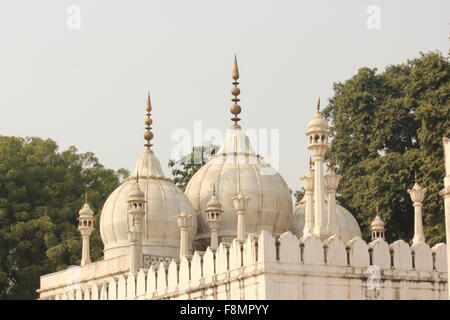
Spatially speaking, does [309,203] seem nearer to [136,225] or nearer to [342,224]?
[136,225]

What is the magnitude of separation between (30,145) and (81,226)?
12846 mm

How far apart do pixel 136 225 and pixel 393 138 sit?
17.1 meters

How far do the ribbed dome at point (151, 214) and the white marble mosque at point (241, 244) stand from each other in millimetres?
30

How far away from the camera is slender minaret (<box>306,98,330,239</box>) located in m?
32.4

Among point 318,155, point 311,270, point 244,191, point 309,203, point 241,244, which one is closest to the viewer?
point 311,270

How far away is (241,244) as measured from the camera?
100 feet

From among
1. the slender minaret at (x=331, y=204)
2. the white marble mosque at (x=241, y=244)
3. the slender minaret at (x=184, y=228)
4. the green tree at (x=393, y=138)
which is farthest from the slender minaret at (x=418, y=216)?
the green tree at (x=393, y=138)

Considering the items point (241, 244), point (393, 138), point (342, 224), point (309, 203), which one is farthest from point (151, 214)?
point (393, 138)

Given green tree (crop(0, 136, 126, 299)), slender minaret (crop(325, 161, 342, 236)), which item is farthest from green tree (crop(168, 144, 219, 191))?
slender minaret (crop(325, 161, 342, 236))

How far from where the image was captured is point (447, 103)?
45.4 m

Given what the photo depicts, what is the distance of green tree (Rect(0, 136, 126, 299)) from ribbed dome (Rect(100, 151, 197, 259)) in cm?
880

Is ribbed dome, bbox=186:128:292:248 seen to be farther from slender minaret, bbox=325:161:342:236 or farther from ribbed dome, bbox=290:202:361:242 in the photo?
slender minaret, bbox=325:161:342:236
